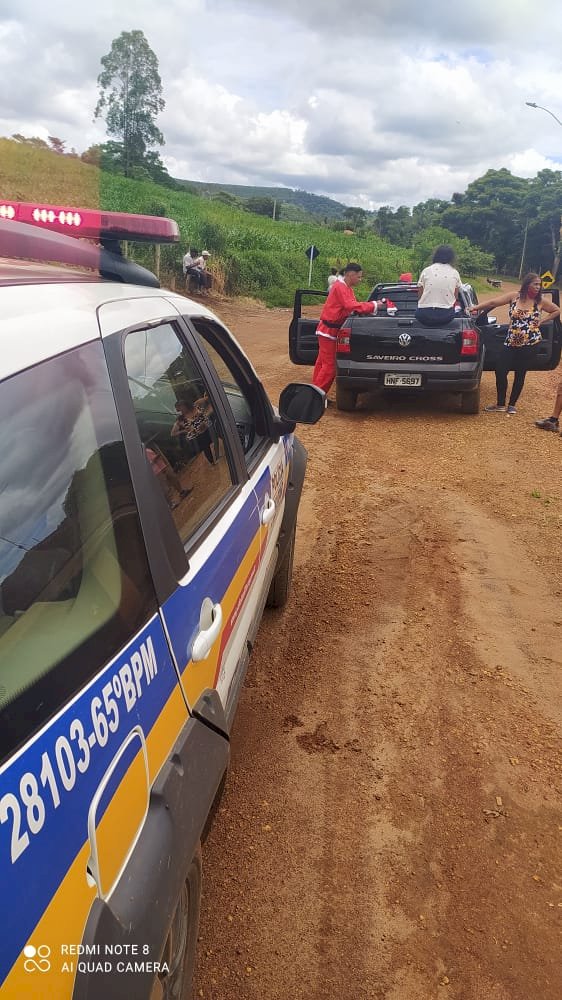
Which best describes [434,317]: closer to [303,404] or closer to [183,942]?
[303,404]

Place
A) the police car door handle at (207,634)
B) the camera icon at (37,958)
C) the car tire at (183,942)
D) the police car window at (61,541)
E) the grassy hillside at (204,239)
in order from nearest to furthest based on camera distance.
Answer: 1. the camera icon at (37,958)
2. the police car window at (61,541)
3. the car tire at (183,942)
4. the police car door handle at (207,634)
5. the grassy hillside at (204,239)

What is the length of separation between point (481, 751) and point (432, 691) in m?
0.44

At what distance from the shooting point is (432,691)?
10.9 feet

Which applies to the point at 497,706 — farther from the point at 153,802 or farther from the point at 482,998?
the point at 153,802

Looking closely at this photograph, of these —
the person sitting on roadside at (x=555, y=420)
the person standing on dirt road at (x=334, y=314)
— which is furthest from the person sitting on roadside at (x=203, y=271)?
the person sitting on roadside at (x=555, y=420)

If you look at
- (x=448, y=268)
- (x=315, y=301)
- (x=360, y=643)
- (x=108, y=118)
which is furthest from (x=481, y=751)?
(x=108, y=118)

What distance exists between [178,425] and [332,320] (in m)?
6.68

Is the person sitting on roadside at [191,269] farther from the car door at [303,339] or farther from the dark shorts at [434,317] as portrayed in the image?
the dark shorts at [434,317]

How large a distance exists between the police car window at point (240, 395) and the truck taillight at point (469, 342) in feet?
17.7

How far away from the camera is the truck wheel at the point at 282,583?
151 inches

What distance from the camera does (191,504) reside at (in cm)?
193

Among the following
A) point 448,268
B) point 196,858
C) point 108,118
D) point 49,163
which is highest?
point 108,118

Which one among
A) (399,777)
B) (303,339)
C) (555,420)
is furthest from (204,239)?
(399,777)

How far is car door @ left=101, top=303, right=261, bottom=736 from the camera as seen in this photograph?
1541 millimetres
